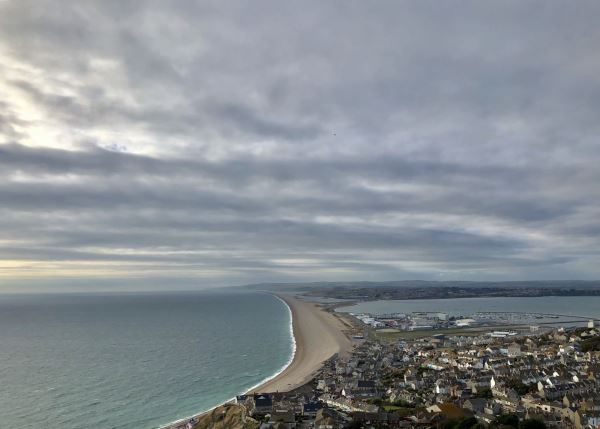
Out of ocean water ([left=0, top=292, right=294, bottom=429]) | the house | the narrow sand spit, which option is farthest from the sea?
the house

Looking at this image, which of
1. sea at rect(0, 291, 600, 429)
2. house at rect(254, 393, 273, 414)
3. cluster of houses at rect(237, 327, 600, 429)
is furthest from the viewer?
sea at rect(0, 291, 600, 429)

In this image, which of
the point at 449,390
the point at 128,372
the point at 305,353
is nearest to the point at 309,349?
the point at 305,353

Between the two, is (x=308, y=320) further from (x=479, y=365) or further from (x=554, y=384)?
(x=554, y=384)

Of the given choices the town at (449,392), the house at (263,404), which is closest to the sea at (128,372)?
the house at (263,404)

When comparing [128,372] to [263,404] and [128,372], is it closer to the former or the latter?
[128,372]

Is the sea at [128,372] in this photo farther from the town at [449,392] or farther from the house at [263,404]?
the town at [449,392]

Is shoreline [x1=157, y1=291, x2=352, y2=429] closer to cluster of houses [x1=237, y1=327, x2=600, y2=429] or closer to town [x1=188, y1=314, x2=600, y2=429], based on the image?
town [x1=188, y1=314, x2=600, y2=429]

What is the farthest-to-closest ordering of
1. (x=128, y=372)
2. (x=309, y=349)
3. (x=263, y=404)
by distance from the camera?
(x=309, y=349)
(x=128, y=372)
(x=263, y=404)
